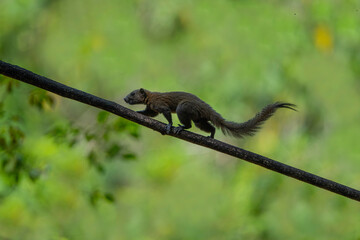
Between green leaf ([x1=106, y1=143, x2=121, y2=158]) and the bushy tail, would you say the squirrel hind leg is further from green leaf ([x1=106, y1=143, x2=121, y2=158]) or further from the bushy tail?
green leaf ([x1=106, y1=143, x2=121, y2=158])

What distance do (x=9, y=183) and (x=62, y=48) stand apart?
189 cm

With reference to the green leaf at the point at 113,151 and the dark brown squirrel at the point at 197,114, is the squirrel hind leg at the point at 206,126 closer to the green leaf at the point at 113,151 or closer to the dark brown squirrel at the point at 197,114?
the dark brown squirrel at the point at 197,114

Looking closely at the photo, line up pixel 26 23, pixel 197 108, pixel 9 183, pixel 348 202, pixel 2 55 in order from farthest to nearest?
pixel 26 23 < pixel 2 55 < pixel 348 202 < pixel 9 183 < pixel 197 108

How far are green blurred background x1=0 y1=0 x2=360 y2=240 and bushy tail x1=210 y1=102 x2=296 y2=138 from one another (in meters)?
1.39

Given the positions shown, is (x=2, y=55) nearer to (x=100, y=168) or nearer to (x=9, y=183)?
(x=9, y=183)

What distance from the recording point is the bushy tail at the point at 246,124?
210 centimetres

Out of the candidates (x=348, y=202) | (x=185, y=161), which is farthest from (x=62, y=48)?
(x=348, y=202)

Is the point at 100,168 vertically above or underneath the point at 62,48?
underneath

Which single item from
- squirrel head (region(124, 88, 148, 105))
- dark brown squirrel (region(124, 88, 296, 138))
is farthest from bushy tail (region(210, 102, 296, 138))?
squirrel head (region(124, 88, 148, 105))

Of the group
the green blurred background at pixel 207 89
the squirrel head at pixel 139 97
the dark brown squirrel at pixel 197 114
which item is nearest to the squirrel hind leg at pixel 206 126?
the dark brown squirrel at pixel 197 114

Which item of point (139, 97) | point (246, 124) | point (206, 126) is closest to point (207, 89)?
point (139, 97)

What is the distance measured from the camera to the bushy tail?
2102 millimetres

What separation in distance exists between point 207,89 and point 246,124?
2.17m

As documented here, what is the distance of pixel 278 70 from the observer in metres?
4.25
